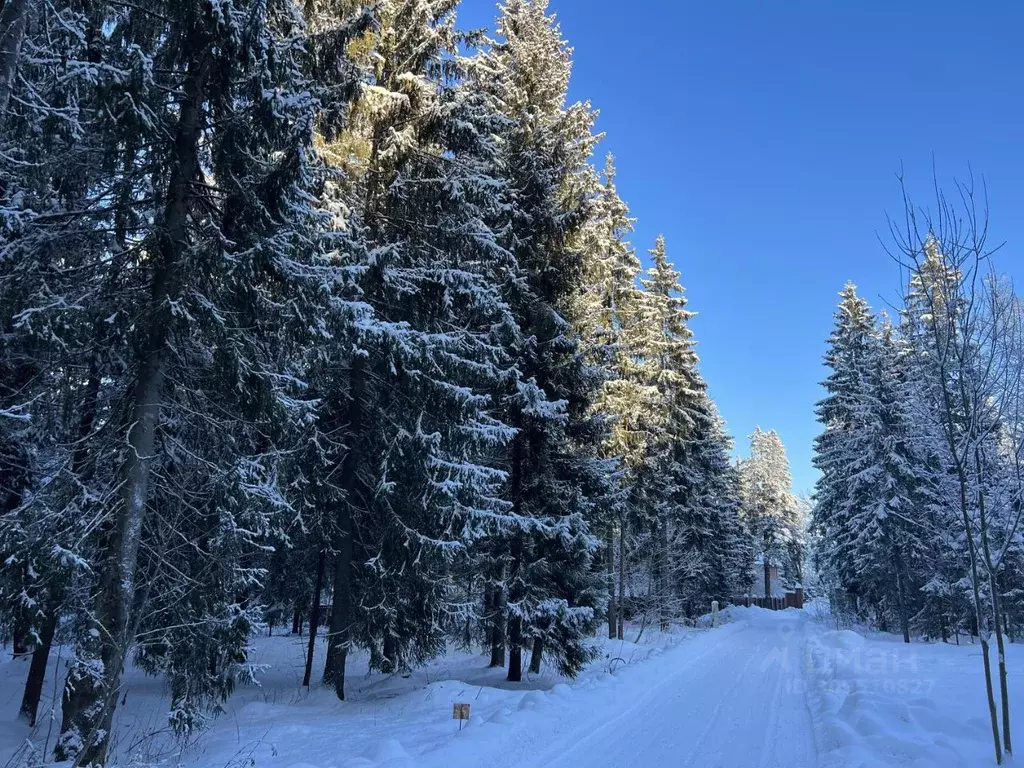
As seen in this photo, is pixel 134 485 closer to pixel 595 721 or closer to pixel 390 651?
pixel 390 651

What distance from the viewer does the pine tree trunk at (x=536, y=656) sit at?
41.9 feet

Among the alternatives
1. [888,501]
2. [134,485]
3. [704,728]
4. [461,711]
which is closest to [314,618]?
[461,711]

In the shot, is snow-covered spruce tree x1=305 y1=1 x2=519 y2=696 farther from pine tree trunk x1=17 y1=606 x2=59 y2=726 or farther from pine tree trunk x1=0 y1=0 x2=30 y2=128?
pine tree trunk x1=0 y1=0 x2=30 y2=128

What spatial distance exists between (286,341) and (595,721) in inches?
289

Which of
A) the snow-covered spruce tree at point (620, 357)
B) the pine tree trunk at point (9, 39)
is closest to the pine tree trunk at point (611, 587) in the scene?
the snow-covered spruce tree at point (620, 357)

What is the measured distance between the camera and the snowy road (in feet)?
24.5

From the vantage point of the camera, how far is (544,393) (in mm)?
13016

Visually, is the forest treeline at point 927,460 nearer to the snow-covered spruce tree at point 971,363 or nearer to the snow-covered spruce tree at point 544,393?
the snow-covered spruce tree at point 971,363

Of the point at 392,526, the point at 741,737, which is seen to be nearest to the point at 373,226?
the point at 392,526

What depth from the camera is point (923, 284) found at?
802 cm

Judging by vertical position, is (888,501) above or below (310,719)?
above

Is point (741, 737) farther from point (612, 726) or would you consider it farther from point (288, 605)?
point (288, 605)

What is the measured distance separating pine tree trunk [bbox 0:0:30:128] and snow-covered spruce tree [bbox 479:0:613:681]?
8479 millimetres

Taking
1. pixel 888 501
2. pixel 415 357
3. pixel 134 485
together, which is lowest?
pixel 134 485
